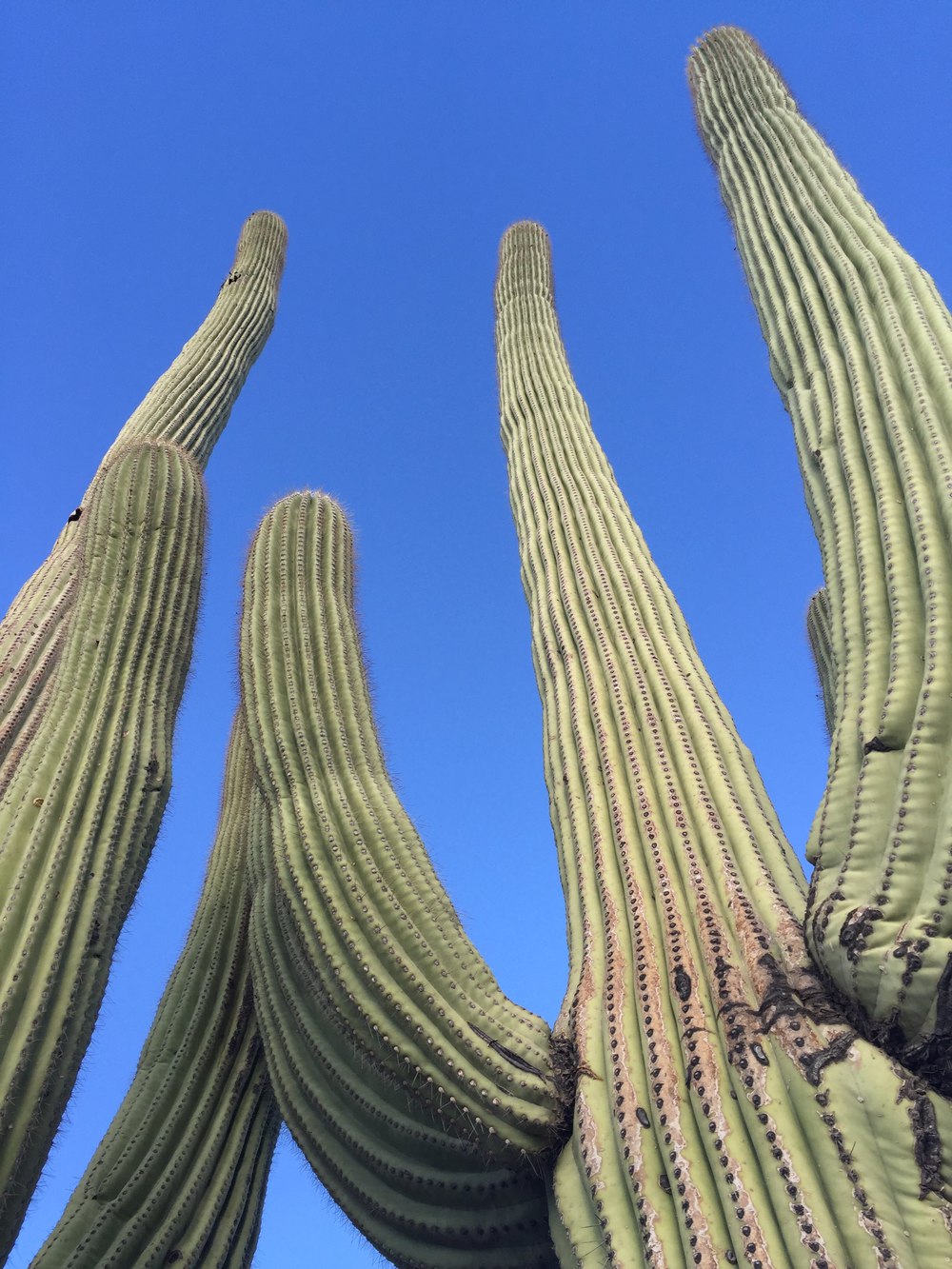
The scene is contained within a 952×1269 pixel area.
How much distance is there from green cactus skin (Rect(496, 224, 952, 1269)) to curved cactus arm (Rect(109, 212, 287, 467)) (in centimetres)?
372

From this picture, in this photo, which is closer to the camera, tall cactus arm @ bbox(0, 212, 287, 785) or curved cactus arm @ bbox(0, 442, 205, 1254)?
curved cactus arm @ bbox(0, 442, 205, 1254)

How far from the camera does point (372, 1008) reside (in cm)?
349

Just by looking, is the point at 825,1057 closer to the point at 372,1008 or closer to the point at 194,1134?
the point at 372,1008

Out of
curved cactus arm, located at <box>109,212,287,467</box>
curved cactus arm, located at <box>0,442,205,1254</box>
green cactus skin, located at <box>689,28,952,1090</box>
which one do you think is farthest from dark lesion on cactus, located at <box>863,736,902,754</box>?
curved cactus arm, located at <box>109,212,287,467</box>

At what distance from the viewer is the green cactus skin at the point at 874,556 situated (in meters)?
2.64

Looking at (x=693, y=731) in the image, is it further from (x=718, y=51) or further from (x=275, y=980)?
(x=718, y=51)

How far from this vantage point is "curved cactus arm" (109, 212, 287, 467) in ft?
25.3

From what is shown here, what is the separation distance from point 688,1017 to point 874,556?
58.8 inches

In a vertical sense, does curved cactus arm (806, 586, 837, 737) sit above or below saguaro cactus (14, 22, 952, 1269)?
above

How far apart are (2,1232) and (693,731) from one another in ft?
9.75

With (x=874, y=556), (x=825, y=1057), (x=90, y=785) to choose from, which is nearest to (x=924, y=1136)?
(x=825, y=1057)

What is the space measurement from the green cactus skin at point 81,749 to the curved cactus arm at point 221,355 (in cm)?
15

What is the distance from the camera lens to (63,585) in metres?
6.55

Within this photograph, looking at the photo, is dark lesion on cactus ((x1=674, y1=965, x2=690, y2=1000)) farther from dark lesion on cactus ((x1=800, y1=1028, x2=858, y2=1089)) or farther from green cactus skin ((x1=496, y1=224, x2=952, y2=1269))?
dark lesion on cactus ((x1=800, y1=1028, x2=858, y2=1089))
